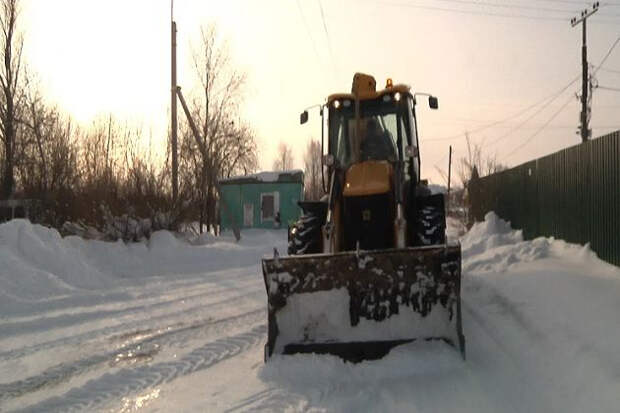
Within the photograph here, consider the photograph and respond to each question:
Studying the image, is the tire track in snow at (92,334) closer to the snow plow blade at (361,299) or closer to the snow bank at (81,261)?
the snow bank at (81,261)

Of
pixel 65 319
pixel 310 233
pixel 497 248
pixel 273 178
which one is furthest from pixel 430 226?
pixel 273 178

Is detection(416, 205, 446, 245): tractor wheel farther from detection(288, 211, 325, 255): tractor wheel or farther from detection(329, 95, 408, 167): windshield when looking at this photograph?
detection(288, 211, 325, 255): tractor wheel

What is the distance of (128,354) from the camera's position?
6.57 meters

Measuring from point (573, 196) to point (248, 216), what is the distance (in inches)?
870

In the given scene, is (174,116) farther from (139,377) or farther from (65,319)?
(139,377)

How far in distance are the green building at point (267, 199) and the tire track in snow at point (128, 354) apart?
22.2 metres

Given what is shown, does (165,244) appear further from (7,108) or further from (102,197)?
(7,108)

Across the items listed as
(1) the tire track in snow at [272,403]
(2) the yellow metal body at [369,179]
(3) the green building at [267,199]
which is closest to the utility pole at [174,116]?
(3) the green building at [267,199]

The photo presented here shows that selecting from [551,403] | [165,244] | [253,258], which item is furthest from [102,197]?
A: [551,403]

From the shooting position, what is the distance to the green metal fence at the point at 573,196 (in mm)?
9023

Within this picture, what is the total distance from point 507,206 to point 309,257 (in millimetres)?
11029

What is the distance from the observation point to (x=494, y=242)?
1418cm

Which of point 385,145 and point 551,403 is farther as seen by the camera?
point 385,145

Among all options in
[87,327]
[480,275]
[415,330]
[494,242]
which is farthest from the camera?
[494,242]
